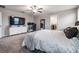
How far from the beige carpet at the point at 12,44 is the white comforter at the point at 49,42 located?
85 mm

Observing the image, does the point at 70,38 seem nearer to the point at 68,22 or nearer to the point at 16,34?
the point at 68,22

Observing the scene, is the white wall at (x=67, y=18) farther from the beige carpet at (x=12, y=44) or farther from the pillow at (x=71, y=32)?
the beige carpet at (x=12, y=44)

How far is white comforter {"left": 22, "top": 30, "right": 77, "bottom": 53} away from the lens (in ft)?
4.98

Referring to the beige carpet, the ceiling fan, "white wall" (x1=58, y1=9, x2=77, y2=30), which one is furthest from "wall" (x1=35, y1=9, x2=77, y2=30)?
the beige carpet

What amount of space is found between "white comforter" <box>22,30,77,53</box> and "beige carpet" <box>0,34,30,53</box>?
9 centimetres

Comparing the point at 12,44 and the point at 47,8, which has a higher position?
the point at 47,8

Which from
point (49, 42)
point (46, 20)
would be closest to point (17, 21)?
point (46, 20)

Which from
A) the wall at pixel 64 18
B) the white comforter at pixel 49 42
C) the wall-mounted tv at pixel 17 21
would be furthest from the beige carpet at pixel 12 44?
the wall at pixel 64 18

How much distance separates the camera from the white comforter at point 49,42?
152 cm

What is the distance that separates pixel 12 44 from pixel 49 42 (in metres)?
0.61

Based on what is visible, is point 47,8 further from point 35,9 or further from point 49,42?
point 49,42

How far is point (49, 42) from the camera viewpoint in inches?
62.1

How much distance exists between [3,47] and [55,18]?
38.7 inches

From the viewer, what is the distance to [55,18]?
1654 mm
